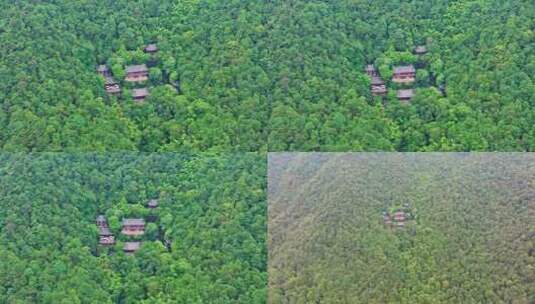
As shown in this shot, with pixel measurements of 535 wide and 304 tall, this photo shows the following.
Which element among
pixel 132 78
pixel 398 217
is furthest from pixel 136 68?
pixel 398 217

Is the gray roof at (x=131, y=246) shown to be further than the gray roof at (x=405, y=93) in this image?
No

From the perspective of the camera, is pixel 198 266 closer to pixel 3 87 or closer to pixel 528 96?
pixel 3 87

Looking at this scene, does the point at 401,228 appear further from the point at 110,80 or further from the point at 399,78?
the point at 110,80

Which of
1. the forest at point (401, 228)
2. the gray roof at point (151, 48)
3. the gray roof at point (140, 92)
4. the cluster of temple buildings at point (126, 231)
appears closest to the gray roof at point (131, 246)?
the cluster of temple buildings at point (126, 231)

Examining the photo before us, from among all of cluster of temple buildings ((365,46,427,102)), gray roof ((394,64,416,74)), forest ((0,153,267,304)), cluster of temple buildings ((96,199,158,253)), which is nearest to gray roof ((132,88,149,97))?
forest ((0,153,267,304))

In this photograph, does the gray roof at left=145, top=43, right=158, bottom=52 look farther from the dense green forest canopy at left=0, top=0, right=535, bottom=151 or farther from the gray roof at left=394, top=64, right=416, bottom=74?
the gray roof at left=394, top=64, right=416, bottom=74

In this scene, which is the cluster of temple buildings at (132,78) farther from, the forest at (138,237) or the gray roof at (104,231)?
the gray roof at (104,231)
